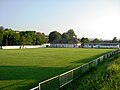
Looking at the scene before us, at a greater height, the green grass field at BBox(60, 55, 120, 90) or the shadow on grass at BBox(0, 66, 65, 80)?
the green grass field at BBox(60, 55, 120, 90)

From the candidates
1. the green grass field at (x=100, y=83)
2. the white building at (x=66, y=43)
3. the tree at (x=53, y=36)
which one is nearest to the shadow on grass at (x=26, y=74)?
the green grass field at (x=100, y=83)

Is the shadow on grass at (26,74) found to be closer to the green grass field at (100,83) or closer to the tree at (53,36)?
the green grass field at (100,83)

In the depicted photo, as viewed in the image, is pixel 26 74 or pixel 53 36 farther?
pixel 53 36

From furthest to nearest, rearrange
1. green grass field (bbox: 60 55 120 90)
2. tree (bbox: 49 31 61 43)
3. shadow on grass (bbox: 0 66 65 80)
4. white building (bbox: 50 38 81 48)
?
1. tree (bbox: 49 31 61 43)
2. white building (bbox: 50 38 81 48)
3. shadow on grass (bbox: 0 66 65 80)
4. green grass field (bbox: 60 55 120 90)

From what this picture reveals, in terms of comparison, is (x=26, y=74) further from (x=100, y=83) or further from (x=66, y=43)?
(x=66, y=43)

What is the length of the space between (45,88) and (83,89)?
6.83ft

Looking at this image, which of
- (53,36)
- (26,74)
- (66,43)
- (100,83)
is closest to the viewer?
(100,83)

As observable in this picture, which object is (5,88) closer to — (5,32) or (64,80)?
(64,80)

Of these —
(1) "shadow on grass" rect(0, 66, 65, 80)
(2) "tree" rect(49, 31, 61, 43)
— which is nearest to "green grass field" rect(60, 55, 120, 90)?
(1) "shadow on grass" rect(0, 66, 65, 80)

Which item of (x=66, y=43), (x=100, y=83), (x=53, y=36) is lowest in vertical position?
(x=100, y=83)

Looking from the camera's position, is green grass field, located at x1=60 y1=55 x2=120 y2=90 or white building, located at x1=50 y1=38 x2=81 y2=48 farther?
white building, located at x1=50 y1=38 x2=81 y2=48

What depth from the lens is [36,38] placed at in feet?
390

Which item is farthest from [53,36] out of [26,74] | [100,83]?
[100,83]

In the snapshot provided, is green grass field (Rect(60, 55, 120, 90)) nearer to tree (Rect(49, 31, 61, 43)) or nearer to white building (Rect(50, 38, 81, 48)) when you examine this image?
white building (Rect(50, 38, 81, 48))
